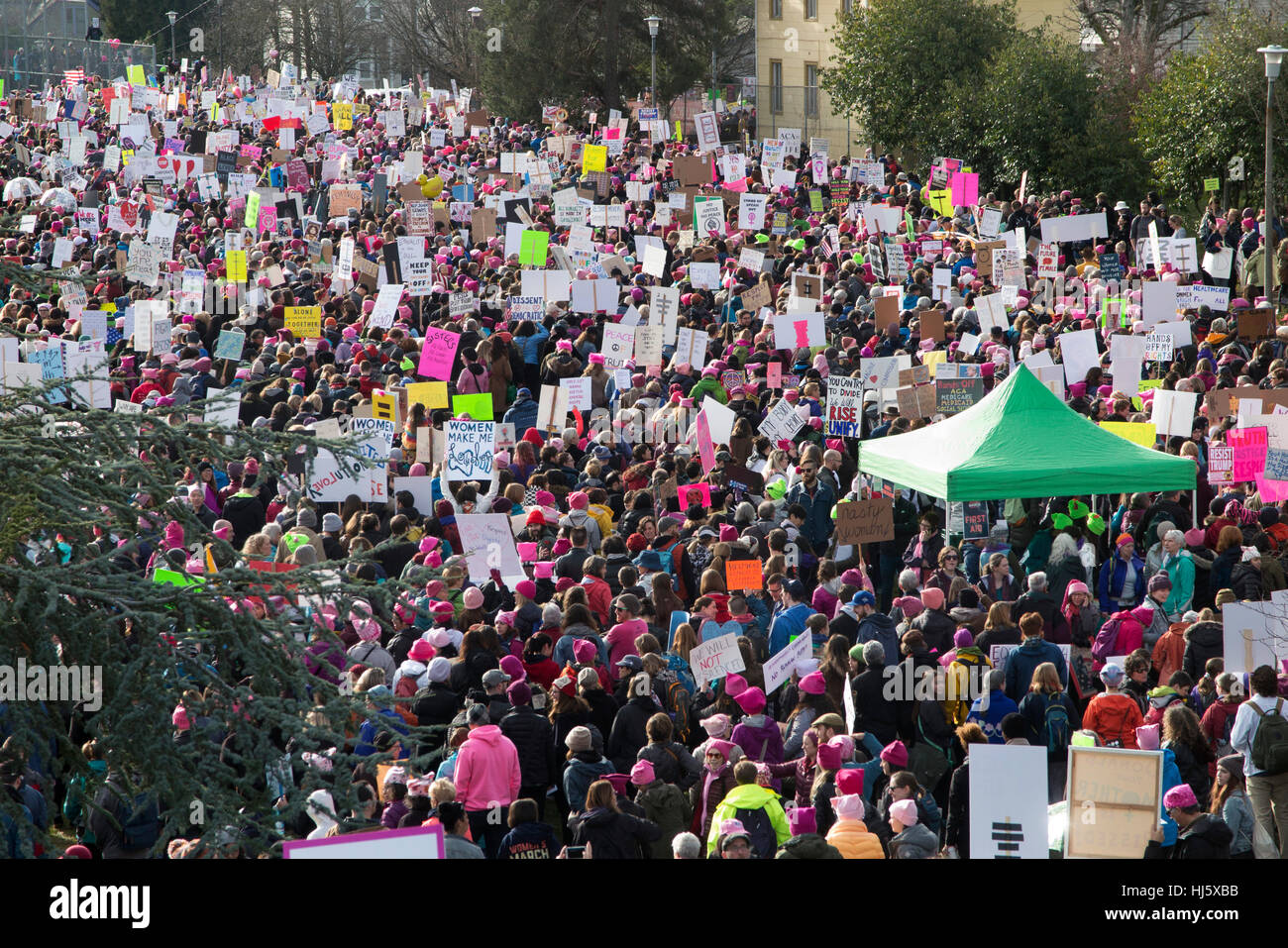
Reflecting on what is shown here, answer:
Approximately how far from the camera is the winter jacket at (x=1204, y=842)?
716 cm

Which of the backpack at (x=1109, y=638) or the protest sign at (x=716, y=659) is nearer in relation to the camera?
the protest sign at (x=716, y=659)

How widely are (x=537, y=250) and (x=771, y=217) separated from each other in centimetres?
663

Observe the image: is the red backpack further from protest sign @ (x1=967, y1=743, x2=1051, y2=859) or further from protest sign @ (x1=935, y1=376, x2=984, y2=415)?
protest sign @ (x1=935, y1=376, x2=984, y2=415)

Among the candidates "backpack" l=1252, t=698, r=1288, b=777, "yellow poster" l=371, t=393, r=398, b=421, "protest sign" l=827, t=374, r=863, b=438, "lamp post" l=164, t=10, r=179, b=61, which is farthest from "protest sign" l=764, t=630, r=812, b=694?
"lamp post" l=164, t=10, r=179, b=61

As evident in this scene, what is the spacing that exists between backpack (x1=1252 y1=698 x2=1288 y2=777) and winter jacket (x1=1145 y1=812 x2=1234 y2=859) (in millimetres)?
1076

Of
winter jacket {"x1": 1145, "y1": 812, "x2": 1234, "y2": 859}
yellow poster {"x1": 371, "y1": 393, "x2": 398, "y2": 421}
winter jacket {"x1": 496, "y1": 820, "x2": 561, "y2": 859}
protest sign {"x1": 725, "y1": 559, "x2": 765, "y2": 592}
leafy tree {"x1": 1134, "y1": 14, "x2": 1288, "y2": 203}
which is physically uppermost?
leafy tree {"x1": 1134, "y1": 14, "x2": 1288, "y2": 203}

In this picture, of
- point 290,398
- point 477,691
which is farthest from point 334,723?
point 290,398

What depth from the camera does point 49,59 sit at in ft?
184

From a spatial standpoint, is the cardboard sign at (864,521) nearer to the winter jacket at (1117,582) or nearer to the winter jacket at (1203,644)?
the winter jacket at (1117,582)

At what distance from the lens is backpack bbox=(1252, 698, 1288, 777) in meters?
8.17

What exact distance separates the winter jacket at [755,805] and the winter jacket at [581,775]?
0.88 m

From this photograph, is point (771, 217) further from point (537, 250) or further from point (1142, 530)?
point (1142, 530)

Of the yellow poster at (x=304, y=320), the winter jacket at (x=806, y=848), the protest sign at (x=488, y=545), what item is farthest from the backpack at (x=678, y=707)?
the yellow poster at (x=304, y=320)

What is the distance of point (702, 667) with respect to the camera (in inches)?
369
